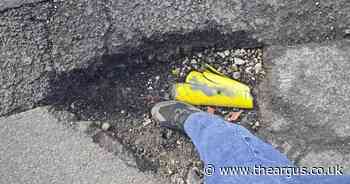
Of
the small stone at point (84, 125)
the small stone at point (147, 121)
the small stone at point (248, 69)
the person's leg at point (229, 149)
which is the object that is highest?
the small stone at point (248, 69)

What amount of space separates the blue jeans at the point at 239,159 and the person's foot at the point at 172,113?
17 centimetres

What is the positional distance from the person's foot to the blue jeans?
0.17 metres

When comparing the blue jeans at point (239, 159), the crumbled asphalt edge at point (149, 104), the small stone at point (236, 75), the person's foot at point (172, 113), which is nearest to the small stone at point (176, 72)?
the crumbled asphalt edge at point (149, 104)

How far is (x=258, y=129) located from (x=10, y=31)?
4.82 ft

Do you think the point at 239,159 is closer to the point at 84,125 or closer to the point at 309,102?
the point at 309,102

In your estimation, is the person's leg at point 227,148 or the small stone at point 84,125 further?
the small stone at point 84,125

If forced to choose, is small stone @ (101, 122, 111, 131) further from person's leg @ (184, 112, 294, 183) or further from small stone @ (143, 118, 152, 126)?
person's leg @ (184, 112, 294, 183)

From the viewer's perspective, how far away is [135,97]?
9.03ft

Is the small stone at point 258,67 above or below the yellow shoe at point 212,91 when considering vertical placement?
above

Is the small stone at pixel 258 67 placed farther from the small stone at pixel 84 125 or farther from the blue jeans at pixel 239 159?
the small stone at pixel 84 125

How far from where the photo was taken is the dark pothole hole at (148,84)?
2607mm

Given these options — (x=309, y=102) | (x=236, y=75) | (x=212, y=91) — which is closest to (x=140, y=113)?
(x=212, y=91)

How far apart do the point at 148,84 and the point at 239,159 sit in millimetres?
855

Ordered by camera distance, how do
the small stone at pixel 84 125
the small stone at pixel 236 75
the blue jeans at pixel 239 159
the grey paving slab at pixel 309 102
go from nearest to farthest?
the blue jeans at pixel 239 159
the grey paving slab at pixel 309 102
the small stone at pixel 84 125
the small stone at pixel 236 75
